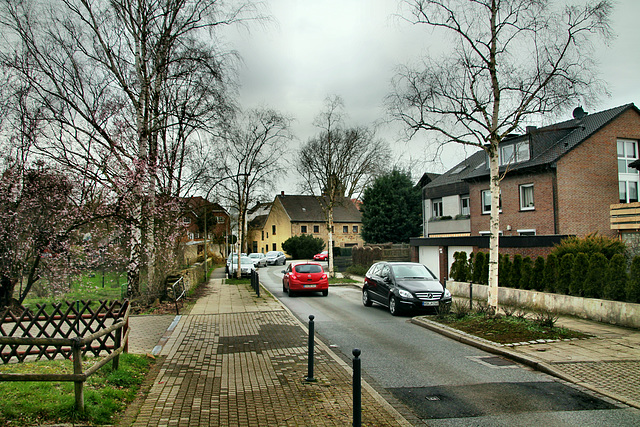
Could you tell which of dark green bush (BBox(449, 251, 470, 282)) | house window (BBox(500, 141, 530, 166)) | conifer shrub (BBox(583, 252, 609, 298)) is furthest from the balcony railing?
conifer shrub (BBox(583, 252, 609, 298))

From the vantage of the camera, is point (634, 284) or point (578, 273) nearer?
point (634, 284)

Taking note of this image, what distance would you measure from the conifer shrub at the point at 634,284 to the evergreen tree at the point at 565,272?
86.7 inches

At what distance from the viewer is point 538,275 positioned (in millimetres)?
15195

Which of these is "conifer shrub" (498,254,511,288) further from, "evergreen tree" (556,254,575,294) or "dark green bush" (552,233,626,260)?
"evergreen tree" (556,254,575,294)


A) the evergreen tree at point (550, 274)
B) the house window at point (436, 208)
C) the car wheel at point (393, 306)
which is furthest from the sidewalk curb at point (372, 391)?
the house window at point (436, 208)

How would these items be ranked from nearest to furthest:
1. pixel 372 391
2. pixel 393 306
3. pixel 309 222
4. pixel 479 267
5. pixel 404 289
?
pixel 372 391, pixel 404 289, pixel 393 306, pixel 479 267, pixel 309 222

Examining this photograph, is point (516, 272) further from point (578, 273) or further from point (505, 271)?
point (578, 273)

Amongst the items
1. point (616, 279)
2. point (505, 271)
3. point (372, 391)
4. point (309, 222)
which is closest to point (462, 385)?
point (372, 391)

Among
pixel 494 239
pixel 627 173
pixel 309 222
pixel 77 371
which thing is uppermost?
pixel 627 173

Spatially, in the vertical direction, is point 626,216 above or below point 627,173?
below

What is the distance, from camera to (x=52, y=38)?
14.2m

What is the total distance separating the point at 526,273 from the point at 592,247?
239 centimetres

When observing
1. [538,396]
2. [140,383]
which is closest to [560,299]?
[538,396]

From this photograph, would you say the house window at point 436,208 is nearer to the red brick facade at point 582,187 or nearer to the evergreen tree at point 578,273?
the red brick facade at point 582,187
